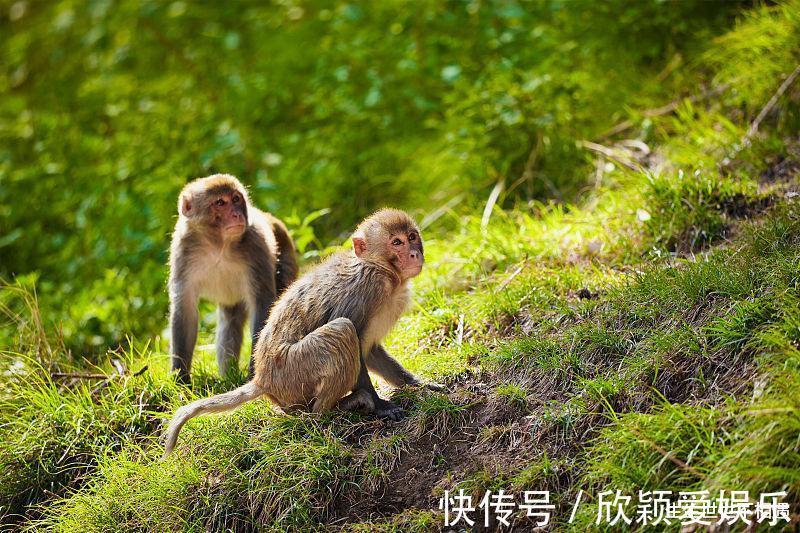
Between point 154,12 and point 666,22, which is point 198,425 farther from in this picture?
point 154,12

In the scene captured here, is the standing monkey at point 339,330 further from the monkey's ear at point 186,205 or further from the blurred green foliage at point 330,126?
the blurred green foliage at point 330,126

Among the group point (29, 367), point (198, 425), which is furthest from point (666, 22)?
point (29, 367)

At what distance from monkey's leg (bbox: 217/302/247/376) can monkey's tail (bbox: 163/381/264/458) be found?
142 cm

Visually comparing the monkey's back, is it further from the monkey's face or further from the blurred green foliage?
the blurred green foliage

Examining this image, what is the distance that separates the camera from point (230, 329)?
6.82 meters

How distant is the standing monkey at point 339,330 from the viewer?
5125mm

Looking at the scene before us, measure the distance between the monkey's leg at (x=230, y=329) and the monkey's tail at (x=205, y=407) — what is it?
1.42 metres

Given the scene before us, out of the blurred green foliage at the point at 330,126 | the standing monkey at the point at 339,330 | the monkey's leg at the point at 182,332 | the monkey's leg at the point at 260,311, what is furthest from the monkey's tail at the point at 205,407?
the blurred green foliage at the point at 330,126

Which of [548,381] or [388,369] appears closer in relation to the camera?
[548,381]

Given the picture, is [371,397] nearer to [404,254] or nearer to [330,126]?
[404,254]

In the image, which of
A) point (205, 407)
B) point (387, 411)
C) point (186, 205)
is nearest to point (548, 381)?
point (387, 411)

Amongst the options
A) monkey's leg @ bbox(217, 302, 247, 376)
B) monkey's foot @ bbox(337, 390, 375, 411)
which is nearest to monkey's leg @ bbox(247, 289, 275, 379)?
monkey's leg @ bbox(217, 302, 247, 376)

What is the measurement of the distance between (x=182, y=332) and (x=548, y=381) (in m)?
2.79

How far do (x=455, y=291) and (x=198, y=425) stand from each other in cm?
229
